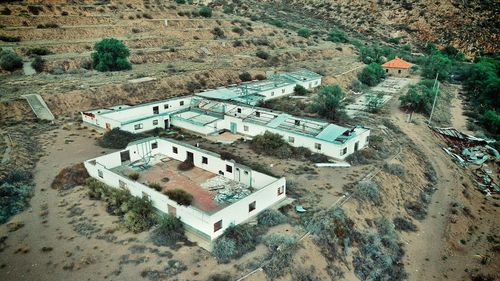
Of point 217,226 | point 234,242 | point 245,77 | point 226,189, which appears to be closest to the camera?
point 234,242

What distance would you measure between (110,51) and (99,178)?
104 feet

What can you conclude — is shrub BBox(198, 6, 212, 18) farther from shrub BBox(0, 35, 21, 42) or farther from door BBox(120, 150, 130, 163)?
door BBox(120, 150, 130, 163)

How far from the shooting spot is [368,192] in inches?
1089

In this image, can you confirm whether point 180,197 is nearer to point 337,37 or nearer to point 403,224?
point 403,224

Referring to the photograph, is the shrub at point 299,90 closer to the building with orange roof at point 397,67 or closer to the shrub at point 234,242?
the building with orange roof at point 397,67

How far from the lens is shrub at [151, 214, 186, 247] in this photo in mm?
20516

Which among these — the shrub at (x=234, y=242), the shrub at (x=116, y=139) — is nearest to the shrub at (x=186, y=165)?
the shrub at (x=116, y=139)

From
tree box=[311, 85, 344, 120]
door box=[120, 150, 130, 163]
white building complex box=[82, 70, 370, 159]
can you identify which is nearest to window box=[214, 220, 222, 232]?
door box=[120, 150, 130, 163]

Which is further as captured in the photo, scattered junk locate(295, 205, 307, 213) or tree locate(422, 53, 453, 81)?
tree locate(422, 53, 453, 81)

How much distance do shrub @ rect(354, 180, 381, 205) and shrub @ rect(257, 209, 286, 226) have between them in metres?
7.00

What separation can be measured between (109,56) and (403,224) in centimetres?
4466

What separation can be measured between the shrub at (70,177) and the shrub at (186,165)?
→ 7120 mm

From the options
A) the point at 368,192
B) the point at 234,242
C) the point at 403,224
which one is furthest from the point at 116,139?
the point at 403,224

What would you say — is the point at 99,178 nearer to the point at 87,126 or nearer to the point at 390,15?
the point at 87,126
